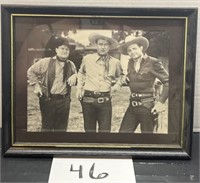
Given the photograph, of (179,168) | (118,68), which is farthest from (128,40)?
(179,168)

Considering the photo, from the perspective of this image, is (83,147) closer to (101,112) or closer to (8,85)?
(101,112)

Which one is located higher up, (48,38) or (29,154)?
(48,38)

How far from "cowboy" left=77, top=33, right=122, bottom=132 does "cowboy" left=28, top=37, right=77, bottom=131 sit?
0.09 feet

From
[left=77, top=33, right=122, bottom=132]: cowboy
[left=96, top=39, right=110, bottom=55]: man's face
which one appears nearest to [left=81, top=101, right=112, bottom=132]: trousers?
[left=77, top=33, right=122, bottom=132]: cowboy

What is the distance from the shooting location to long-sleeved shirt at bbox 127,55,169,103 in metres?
0.66

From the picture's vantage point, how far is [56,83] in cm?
66

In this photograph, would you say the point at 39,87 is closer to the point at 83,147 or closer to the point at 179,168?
the point at 83,147

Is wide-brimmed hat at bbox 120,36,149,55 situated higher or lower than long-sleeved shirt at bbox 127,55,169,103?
higher

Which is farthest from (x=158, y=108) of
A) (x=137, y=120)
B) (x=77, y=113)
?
(x=77, y=113)

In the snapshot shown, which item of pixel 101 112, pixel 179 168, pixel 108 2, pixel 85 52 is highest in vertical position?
pixel 108 2

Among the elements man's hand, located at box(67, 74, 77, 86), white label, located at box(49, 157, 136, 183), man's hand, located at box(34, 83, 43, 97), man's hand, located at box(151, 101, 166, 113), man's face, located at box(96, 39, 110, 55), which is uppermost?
man's face, located at box(96, 39, 110, 55)

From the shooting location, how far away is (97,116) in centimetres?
67

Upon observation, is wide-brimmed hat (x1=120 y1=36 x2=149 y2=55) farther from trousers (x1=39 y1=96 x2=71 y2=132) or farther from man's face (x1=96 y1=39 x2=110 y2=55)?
trousers (x1=39 y1=96 x2=71 y2=132)

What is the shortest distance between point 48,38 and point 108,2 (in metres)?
0.17
